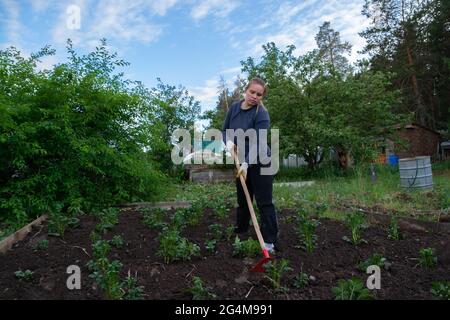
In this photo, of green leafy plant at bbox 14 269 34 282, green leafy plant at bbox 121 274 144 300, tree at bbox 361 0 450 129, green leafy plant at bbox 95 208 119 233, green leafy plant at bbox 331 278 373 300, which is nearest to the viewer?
green leafy plant at bbox 331 278 373 300

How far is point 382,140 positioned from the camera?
14953mm

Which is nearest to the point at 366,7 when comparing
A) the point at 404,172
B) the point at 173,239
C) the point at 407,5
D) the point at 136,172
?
the point at 407,5

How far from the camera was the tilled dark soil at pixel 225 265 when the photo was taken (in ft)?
8.49

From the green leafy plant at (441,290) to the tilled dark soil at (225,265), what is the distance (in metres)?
0.09

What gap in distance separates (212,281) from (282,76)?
510 inches

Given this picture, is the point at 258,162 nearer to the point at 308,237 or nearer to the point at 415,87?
the point at 308,237

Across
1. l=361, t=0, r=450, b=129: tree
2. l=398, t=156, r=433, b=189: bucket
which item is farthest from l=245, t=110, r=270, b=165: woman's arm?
l=361, t=0, r=450, b=129: tree

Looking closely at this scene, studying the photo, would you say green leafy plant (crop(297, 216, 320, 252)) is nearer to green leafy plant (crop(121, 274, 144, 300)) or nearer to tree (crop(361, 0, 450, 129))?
green leafy plant (crop(121, 274, 144, 300))

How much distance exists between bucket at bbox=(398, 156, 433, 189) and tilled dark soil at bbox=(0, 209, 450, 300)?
423cm

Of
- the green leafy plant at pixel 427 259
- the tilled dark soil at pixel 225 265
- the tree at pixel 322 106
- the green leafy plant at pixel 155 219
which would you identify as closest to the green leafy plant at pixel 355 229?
the tilled dark soil at pixel 225 265

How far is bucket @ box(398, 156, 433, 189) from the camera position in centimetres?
807

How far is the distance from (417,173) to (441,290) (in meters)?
6.31

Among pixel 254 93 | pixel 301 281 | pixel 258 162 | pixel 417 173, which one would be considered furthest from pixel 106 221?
pixel 417 173

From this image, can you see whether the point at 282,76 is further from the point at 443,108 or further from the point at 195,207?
the point at 443,108
